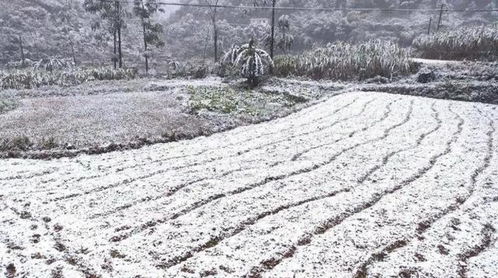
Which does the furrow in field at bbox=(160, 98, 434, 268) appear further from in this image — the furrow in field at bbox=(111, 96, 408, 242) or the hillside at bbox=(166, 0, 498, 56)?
the hillside at bbox=(166, 0, 498, 56)

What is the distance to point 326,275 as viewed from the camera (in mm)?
2559

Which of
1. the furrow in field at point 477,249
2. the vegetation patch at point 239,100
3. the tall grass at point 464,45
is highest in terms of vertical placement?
the tall grass at point 464,45

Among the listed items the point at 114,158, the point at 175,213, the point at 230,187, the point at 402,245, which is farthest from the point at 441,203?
the point at 114,158

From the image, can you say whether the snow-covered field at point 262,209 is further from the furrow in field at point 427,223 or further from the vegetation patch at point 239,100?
the vegetation patch at point 239,100

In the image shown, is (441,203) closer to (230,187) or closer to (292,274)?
(292,274)

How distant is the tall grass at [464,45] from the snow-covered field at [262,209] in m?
7.93

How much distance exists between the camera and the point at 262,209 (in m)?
3.42

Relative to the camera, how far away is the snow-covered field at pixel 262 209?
2.68 meters

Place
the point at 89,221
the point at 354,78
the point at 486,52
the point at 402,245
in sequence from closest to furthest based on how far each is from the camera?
the point at 402,245 → the point at 89,221 → the point at 354,78 → the point at 486,52

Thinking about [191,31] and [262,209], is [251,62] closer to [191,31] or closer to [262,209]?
[262,209]

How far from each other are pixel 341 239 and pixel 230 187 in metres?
1.37

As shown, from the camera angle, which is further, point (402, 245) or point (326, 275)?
point (402, 245)

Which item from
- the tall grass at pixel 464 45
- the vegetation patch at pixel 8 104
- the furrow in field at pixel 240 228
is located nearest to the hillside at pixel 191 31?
the tall grass at pixel 464 45

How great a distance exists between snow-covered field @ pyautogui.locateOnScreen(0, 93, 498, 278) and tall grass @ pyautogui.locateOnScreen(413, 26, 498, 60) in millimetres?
7930
